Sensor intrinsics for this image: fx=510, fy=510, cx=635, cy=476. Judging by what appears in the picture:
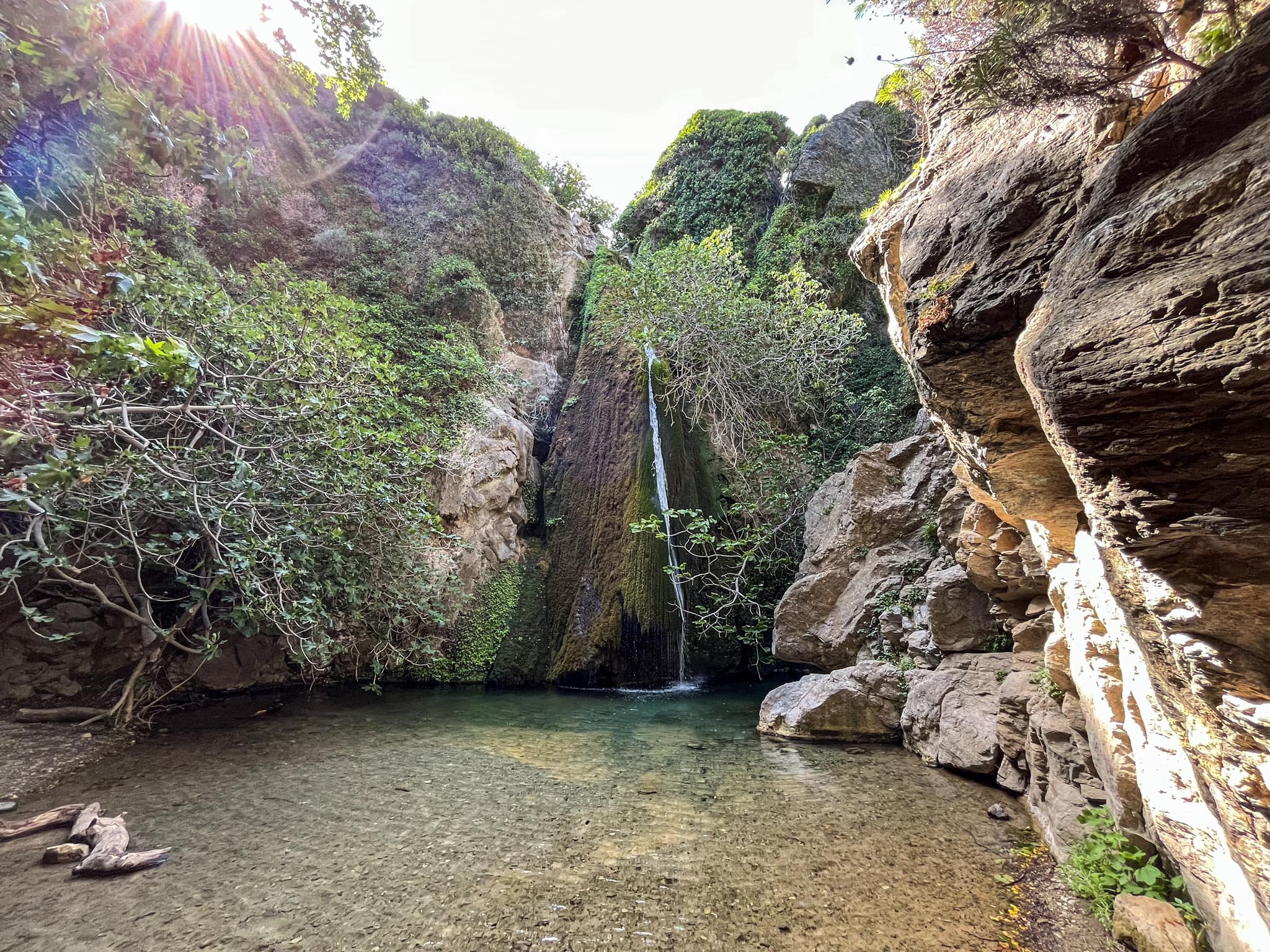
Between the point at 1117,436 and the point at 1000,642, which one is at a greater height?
the point at 1117,436

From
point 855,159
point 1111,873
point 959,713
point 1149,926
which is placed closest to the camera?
point 1149,926

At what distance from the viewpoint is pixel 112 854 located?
3.12 metres

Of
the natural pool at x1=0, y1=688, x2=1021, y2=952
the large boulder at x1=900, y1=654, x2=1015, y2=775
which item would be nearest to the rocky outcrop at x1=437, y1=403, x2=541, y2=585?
the natural pool at x1=0, y1=688, x2=1021, y2=952

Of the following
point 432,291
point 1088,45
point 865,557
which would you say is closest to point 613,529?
point 865,557

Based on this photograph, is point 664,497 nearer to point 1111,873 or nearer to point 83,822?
point 1111,873

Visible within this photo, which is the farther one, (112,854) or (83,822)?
(83,822)

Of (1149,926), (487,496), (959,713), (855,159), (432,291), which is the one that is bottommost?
(1149,926)

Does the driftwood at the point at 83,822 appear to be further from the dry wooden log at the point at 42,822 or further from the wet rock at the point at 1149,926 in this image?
the wet rock at the point at 1149,926

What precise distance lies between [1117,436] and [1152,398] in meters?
0.18

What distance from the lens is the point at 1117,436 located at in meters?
1.70

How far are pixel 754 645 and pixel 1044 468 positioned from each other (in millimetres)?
7316

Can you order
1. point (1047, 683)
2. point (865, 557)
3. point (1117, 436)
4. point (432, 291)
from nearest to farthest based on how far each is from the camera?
point (1117, 436), point (1047, 683), point (865, 557), point (432, 291)

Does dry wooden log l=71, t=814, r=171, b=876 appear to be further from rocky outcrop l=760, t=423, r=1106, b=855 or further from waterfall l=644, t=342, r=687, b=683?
waterfall l=644, t=342, r=687, b=683

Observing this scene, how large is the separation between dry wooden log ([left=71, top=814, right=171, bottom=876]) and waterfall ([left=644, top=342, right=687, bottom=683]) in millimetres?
6394
